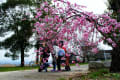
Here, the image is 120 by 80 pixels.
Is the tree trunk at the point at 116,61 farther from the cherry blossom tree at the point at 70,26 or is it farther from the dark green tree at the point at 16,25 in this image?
the dark green tree at the point at 16,25

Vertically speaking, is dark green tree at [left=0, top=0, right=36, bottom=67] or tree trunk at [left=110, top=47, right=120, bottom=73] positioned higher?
dark green tree at [left=0, top=0, right=36, bottom=67]

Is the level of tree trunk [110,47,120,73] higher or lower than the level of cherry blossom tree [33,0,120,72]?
lower

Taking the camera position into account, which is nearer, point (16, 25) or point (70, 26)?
point (70, 26)

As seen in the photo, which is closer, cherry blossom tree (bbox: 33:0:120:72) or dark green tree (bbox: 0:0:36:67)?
cherry blossom tree (bbox: 33:0:120:72)

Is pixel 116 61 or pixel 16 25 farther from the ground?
pixel 16 25

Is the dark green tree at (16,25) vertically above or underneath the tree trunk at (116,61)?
above

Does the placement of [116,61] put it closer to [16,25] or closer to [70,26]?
[70,26]

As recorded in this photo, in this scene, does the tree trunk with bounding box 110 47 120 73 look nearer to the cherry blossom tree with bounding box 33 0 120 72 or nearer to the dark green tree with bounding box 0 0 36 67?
the cherry blossom tree with bounding box 33 0 120 72

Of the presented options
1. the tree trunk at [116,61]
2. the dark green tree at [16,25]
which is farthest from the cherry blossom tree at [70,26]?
the dark green tree at [16,25]

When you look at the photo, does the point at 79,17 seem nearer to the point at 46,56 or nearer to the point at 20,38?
the point at 46,56

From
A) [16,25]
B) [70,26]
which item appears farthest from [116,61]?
[16,25]

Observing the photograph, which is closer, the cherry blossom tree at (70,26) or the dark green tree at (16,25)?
the cherry blossom tree at (70,26)

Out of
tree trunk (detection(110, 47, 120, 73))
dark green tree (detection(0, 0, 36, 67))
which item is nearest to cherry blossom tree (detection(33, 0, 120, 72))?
tree trunk (detection(110, 47, 120, 73))

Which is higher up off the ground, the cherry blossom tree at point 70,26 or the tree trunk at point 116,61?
the cherry blossom tree at point 70,26
